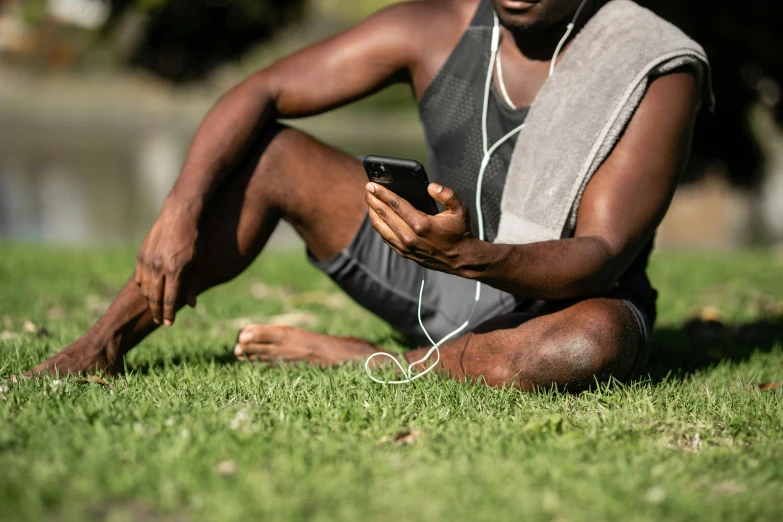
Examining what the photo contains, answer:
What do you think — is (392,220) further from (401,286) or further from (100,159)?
(100,159)

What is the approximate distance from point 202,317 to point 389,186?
245cm

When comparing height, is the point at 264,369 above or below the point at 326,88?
below

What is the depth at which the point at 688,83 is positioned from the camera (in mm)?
3076

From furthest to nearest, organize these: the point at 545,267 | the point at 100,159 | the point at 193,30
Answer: the point at 100,159 < the point at 193,30 < the point at 545,267

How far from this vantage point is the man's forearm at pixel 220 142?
3111 millimetres

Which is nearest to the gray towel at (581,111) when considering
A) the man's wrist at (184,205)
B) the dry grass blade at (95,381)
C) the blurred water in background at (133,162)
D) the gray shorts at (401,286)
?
the gray shorts at (401,286)

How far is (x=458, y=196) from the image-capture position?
2789 mm

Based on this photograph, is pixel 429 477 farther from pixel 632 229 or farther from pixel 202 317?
pixel 202 317

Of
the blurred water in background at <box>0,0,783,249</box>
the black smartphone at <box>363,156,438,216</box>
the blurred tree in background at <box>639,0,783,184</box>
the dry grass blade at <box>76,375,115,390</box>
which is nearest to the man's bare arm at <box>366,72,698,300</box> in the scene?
the black smartphone at <box>363,156,438,216</box>

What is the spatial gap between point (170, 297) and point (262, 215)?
0.47m

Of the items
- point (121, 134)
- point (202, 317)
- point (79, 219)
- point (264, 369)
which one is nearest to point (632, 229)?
point (264, 369)

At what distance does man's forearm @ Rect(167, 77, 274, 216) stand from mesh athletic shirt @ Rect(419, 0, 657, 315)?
67 centimetres

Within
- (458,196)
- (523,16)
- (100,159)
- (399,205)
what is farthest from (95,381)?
(100,159)

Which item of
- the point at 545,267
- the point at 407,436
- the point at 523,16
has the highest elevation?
the point at 523,16
